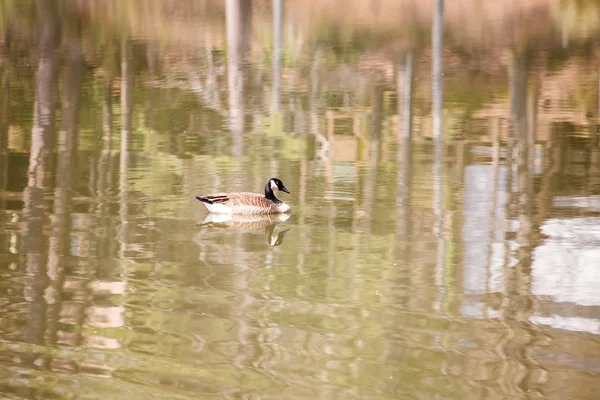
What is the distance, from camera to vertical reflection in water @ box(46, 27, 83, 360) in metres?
11.2

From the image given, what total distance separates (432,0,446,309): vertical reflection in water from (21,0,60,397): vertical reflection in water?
3.79 metres

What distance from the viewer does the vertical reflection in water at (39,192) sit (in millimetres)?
10614

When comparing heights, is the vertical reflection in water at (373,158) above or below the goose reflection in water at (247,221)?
above

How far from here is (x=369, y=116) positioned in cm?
2325

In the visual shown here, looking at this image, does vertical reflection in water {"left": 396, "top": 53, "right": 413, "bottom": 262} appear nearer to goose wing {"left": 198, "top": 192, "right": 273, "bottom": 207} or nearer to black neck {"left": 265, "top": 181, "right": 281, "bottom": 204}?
black neck {"left": 265, "top": 181, "right": 281, "bottom": 204}

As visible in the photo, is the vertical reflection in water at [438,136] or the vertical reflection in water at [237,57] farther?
the vertical reflection in water at [237,57]

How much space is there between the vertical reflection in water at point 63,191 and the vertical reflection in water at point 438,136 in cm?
378

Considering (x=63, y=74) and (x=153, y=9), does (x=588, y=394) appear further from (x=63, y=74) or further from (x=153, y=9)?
(x=153, y=9)

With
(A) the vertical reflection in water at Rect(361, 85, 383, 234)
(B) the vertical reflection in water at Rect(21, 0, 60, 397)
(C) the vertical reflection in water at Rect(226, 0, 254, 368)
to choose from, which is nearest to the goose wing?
(C) the vertical reflection in water at Rect(226, 0, 254, 368)

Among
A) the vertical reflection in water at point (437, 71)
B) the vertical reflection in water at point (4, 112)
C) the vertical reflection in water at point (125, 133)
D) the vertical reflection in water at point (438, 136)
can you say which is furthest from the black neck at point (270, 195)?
the vertical reflection in water at point (437, 71)

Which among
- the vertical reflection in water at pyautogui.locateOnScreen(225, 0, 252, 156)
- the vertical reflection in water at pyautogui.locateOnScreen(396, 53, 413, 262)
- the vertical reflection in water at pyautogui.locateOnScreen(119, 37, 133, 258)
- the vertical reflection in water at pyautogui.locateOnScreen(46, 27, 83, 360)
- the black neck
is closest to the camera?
the vertical reflection in water at pyautogui.locateOnScreen(46, 27, 83, 360)

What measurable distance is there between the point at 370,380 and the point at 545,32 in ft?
104

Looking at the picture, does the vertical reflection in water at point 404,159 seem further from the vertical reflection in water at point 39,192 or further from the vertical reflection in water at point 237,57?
the vertical reflection in water at point 39,192

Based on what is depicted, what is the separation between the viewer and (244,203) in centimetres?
1476
